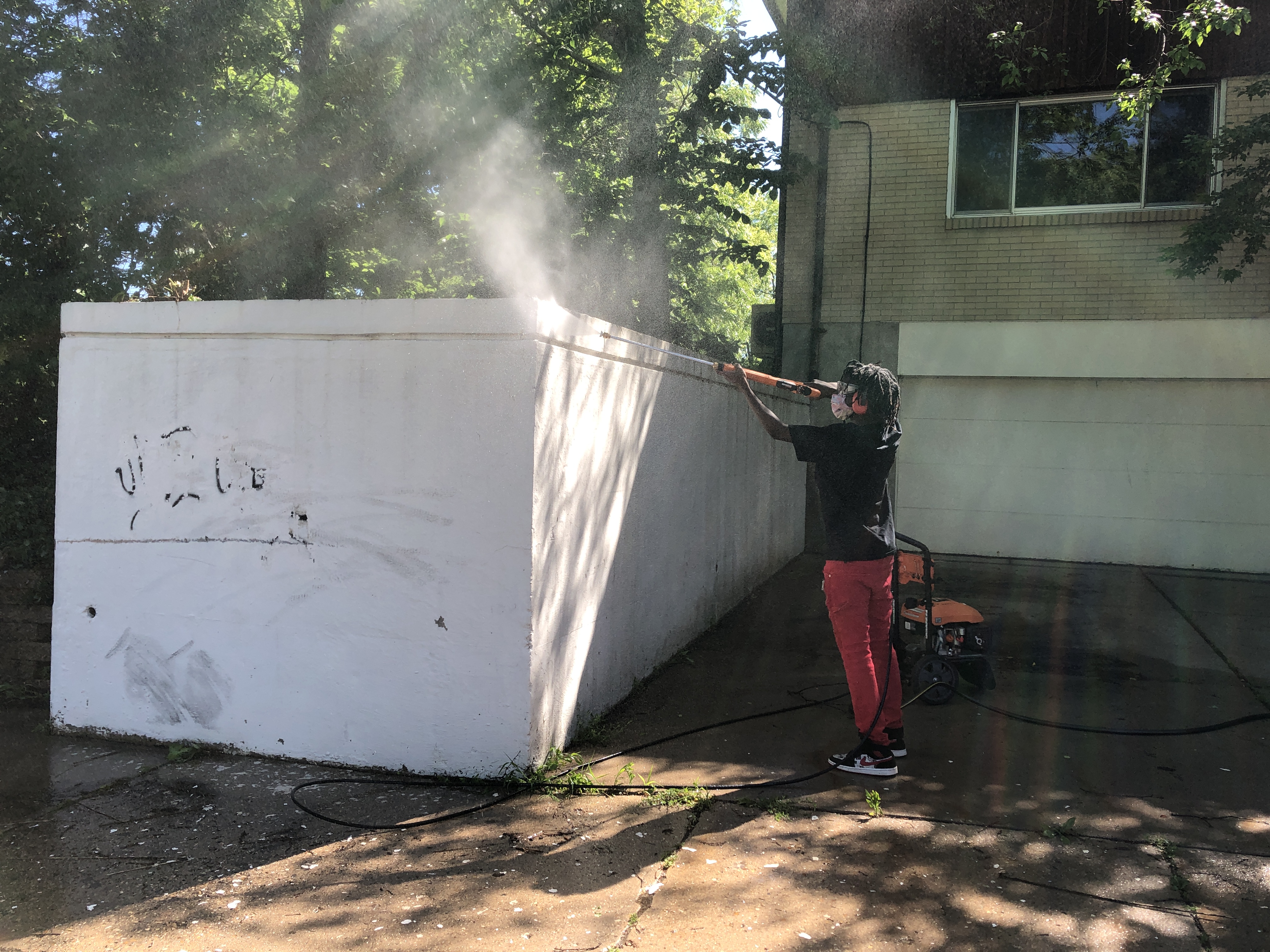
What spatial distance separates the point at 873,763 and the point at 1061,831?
825 millimetres

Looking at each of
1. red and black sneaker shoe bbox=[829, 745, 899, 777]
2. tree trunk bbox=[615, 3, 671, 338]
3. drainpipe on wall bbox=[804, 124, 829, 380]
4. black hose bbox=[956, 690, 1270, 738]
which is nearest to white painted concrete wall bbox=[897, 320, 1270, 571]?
drainpipe on wall bbox=[804, 124, 829, 380]

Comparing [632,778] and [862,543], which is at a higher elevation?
[862,543]

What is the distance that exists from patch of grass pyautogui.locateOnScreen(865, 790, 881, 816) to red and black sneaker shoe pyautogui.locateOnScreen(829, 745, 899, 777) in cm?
19

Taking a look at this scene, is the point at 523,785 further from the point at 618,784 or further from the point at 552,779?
the point at 618,784

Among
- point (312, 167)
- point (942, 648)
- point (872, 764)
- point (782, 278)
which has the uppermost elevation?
point (312, 167)

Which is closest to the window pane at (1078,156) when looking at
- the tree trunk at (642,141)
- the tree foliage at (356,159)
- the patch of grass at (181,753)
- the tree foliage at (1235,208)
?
the tree foliage at (1235,208)

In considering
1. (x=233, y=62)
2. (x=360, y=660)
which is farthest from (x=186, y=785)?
(x=233, y=62)

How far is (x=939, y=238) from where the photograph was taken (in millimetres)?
10617

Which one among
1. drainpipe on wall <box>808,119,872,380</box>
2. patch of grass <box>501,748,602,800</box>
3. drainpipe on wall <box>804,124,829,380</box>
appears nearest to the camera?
patch of grass <box>501,748,602,800</box>

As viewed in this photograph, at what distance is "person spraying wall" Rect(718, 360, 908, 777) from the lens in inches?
167

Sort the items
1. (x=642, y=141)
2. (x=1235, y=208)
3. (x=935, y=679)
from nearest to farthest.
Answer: (x=935, y=679)
(x=1235, y=208)
(x=642, y=141)

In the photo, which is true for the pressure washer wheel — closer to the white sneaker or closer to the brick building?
the white sneaker

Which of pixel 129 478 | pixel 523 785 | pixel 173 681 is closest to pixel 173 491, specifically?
pixel 129 478

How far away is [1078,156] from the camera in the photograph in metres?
10.3
